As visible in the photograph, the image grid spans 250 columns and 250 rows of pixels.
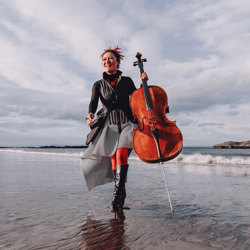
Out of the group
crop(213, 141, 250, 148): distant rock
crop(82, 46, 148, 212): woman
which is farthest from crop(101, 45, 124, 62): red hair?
crop(213, 141, 250, 148): distant rock

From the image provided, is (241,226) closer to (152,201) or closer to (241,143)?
(152,201)

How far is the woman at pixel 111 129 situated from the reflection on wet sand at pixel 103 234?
55cm

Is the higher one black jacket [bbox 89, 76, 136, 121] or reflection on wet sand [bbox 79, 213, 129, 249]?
black jacket [bbox 89, 76, 136, 121]

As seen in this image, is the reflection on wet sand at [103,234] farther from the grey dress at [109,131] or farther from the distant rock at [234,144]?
the distant rock at [234,144]

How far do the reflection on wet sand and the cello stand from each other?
776 mm

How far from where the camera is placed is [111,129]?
3330 millimetres

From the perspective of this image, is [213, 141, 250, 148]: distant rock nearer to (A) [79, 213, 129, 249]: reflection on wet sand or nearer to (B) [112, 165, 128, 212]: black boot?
(B) [112, 165, 128, 212]: black boot

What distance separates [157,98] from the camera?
3.03 meters

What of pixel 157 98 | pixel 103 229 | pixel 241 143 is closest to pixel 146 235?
pixel 103 229

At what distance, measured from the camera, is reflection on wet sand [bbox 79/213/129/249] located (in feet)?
6.03

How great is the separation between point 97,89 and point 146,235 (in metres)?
2.21

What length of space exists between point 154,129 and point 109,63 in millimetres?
1363

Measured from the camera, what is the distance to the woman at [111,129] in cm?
310

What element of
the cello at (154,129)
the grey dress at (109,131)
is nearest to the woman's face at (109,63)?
the grey dress at (109,131)
